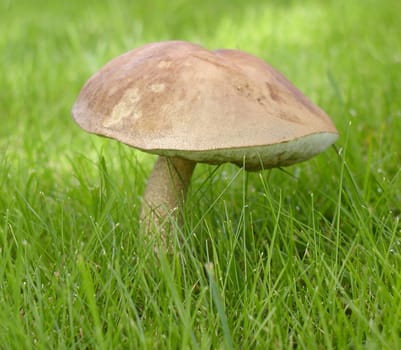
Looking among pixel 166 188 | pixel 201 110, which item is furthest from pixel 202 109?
pixel 166 188

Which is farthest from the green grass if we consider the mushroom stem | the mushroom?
the mushroom

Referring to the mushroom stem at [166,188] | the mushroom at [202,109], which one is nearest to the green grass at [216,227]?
the mushroom stem at [166,188]

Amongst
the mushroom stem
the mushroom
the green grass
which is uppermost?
the mushroom

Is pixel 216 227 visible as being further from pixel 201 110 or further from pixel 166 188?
pixel 201 110

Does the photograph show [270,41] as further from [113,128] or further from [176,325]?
[176,325]

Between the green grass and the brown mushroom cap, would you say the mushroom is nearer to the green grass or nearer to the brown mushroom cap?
the brown mushroom cap

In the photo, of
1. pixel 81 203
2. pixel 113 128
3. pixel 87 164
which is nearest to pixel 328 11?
pixel 87 164
